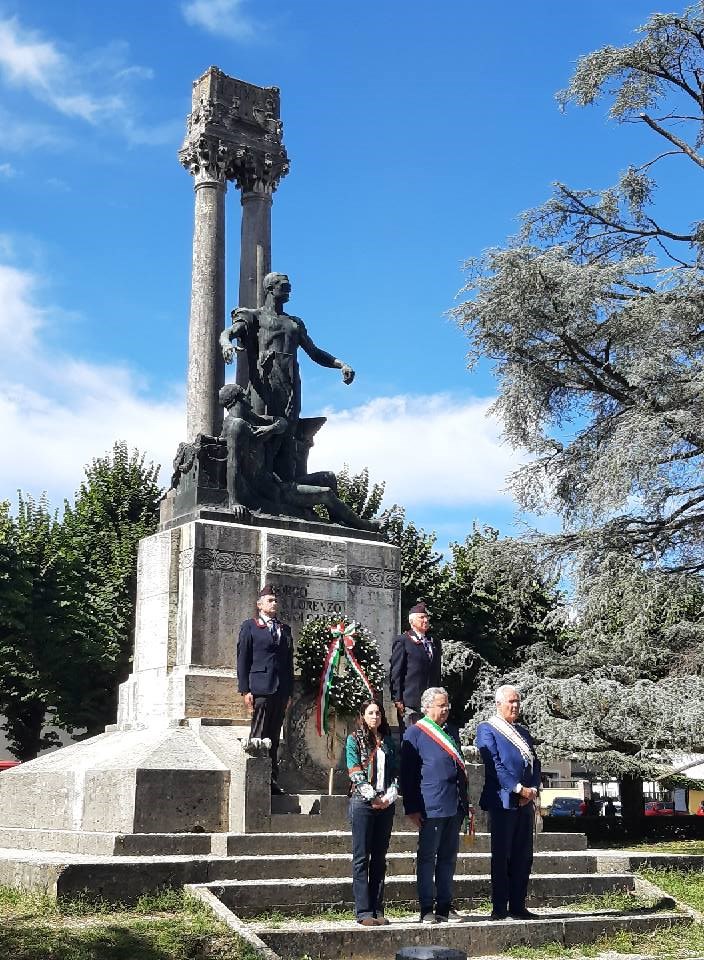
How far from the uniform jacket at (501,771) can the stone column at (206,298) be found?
51.3ft

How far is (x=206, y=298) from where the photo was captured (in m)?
24.3

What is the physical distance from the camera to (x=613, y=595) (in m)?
22.0

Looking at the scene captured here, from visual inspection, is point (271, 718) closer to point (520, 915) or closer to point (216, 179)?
point (520, 915)

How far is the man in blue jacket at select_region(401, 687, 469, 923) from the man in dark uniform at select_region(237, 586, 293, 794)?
11.1ft

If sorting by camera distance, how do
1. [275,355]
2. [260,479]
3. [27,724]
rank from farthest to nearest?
[27,724], [275,355], [260,479]

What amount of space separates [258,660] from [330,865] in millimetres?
2461

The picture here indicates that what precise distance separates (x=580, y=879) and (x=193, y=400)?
15.3 m

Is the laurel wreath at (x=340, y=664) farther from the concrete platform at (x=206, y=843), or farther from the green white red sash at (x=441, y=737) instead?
the green white red sash at (x=441, y=737)

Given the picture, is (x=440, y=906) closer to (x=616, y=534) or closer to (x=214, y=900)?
(x=214, y=900)

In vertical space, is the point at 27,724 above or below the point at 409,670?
below

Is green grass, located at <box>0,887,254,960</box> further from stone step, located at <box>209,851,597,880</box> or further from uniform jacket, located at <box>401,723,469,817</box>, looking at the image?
uniform jacket, located at <box>401,723,469,817</box>

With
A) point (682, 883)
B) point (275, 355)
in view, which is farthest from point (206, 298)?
point (682, 883)

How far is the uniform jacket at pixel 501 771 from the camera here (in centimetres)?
918

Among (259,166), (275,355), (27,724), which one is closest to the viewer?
(275,355)
